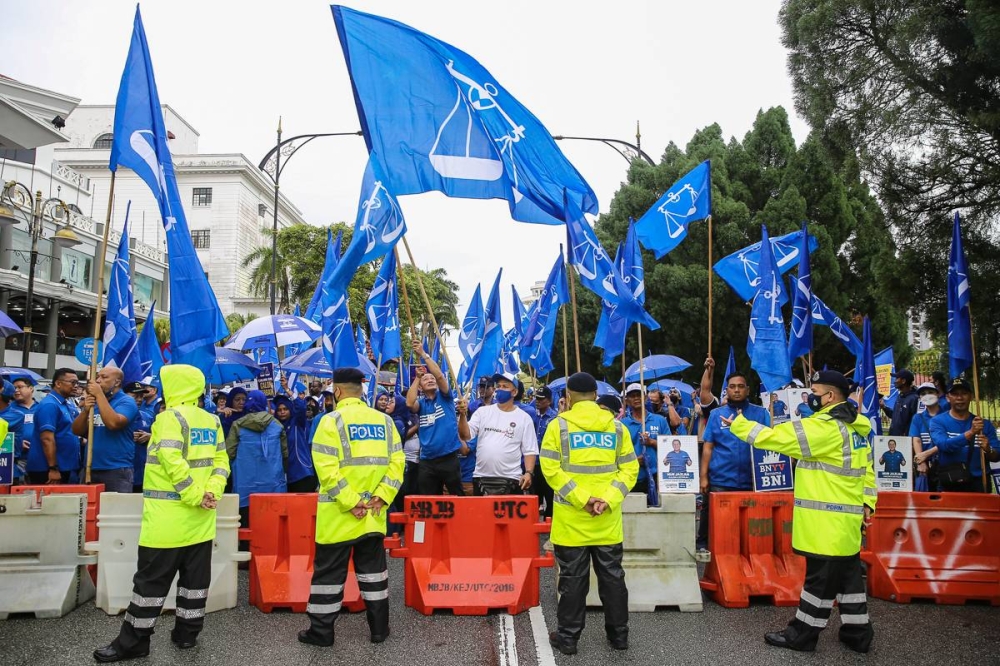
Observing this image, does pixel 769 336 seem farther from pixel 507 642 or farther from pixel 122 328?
pixel 122 328

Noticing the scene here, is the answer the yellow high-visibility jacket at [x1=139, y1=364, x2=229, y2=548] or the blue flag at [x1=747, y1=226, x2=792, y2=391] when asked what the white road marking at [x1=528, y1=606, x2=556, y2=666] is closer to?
the yellow high-visibility jacket at [x1=139, y1=364, x2=229, y2=548]

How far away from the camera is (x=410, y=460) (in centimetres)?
974

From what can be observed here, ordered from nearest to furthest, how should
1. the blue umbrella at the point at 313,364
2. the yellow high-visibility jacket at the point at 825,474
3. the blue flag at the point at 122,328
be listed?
the yellow high-visibility jacket at the point at 825,474, the blue flag at the point at 122,328, the blue umbrella at the point at 313,364

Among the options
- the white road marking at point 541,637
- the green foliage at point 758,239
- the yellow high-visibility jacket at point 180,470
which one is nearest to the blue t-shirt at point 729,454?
the white road marking at point 541,637

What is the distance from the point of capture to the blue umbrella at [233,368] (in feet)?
39.9

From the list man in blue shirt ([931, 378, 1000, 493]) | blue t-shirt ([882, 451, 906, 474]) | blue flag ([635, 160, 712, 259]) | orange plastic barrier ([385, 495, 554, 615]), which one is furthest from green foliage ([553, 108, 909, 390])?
orange plastic barrier ([385, 495, 554, 615])

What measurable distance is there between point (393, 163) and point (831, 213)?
1987cm

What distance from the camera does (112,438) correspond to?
789cm

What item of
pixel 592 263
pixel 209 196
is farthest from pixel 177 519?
pixel 209 196

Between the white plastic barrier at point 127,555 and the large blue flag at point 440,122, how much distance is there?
11.4 feet

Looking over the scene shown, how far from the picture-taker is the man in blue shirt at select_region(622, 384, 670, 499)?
30.8ft

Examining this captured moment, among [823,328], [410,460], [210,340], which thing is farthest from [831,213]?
[210,340]

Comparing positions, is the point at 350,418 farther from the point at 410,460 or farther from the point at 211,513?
the point at 410,460

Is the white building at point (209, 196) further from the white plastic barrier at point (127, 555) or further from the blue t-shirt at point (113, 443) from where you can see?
the white plastic barrier at point (127, 555)
